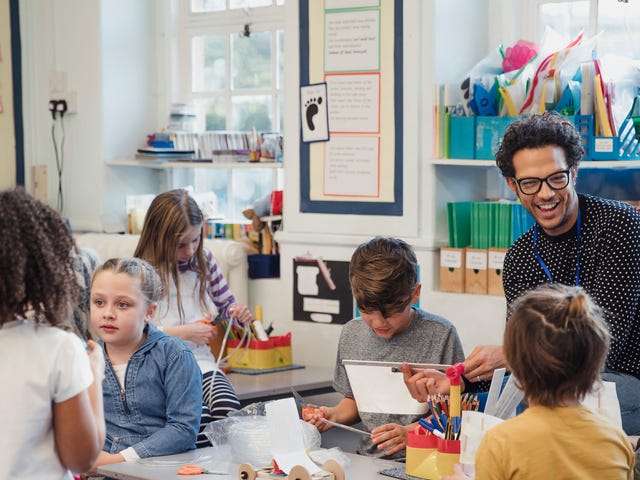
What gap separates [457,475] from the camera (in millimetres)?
2037

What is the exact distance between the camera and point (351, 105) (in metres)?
4.17

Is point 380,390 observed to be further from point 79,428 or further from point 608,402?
point 79,428

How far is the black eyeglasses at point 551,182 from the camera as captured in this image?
258cm

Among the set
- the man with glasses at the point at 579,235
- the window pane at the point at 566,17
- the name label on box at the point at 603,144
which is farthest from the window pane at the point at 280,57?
the man with glasses at the point at 579,235

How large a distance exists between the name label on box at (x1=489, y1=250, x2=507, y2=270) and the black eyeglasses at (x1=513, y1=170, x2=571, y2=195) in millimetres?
1276

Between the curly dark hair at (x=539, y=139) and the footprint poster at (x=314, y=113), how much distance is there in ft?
5.42

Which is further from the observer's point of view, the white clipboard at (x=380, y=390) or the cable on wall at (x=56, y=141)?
the cable on wall at (x=56, y=141)

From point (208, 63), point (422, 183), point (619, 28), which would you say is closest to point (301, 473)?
point (422, 183)

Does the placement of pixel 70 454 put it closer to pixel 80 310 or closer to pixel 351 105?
pixel 80 310

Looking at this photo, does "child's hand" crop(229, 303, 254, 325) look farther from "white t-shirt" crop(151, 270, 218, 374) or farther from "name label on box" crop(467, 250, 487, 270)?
Answer: "name label on box" crop(467, 250, 487, 270)

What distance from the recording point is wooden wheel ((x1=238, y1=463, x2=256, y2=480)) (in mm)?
2219

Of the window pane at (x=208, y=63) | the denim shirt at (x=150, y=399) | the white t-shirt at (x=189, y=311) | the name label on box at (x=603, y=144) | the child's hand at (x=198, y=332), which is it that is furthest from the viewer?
the window pane at (x=208, y=63)

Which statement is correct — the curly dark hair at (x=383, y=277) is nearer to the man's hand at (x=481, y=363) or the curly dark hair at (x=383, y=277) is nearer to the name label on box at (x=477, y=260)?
the man's hand at (x=481, y=363)

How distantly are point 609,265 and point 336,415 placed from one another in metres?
0.83
